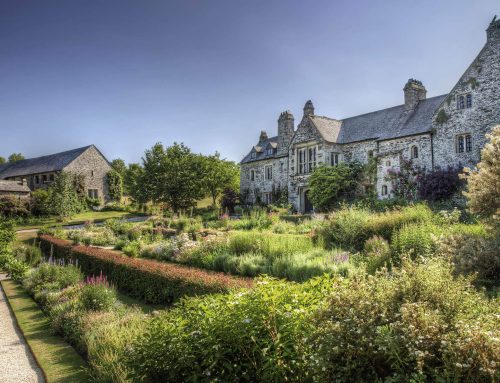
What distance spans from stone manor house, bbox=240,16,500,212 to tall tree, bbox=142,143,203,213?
5741mm

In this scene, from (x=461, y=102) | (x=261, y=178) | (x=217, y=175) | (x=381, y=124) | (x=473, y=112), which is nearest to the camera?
(x=473, y=112)

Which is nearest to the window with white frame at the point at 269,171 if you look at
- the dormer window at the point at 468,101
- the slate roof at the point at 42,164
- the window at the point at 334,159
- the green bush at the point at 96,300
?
the window at the point at 334,159

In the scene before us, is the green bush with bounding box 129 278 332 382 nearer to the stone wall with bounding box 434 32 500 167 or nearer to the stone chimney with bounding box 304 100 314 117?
the stone wall with bounding box 434 32 500 167

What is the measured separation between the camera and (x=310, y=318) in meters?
3.74

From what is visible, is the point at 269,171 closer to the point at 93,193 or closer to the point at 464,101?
the point at 464,101

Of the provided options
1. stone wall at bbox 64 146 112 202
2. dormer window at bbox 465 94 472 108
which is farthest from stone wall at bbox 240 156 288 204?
stone wall at bbox 64 146 112 202

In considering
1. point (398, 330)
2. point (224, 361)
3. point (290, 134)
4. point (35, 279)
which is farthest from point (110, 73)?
point (290, 134)

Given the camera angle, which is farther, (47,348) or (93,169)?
(93,169)

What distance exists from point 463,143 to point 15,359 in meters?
24.3

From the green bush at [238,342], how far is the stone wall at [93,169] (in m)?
46.5

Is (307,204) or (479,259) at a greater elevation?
(307,204)

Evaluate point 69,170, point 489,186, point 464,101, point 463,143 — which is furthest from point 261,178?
point 489,186

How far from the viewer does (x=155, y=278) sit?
9594 mm

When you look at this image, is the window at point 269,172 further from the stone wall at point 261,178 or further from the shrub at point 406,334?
the shrub at point 406,334
